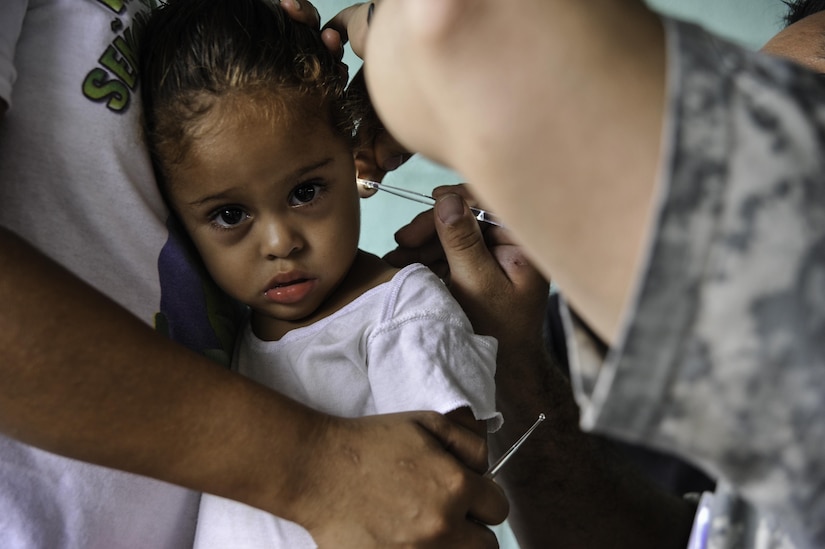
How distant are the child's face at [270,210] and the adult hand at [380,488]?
0.25m

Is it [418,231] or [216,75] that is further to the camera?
[418,231]

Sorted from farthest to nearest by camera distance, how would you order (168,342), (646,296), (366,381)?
1. (366,381)
2. (168,342)
3. (646,296)

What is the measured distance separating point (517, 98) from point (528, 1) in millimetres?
36

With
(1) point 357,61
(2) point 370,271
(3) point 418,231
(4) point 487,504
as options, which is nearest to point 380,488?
(4) point 487,504

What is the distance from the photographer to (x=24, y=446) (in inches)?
27.8

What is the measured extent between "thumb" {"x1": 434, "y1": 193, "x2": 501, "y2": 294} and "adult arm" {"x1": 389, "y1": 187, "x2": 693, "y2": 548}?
66 millimetres

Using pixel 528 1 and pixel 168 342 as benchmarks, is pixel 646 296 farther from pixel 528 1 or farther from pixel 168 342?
pixel 168 342

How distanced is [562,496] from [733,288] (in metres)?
1.01

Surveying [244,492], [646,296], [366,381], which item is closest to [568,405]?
[366,381]

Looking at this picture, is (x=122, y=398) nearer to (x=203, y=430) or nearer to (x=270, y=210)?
(x=203, y=430)

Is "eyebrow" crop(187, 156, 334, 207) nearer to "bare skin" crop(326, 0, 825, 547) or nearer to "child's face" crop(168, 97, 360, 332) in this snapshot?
"child's face" crop(168, 97, 360, 332)

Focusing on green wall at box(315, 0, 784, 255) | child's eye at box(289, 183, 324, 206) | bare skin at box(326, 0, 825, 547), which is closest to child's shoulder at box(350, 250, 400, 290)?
child's eye at box(289, 183, 324, 206)

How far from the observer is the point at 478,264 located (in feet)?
3.34

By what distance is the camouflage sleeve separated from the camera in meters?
0.25
